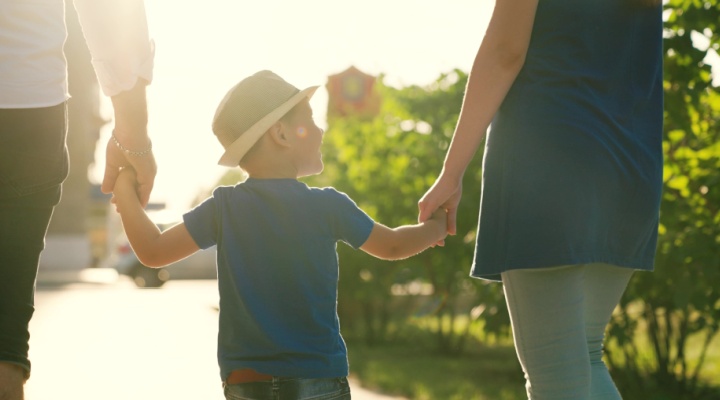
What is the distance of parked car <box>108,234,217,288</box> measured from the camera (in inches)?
1137

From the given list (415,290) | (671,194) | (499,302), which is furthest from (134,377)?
(415,290)

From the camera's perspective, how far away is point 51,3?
9.30ft

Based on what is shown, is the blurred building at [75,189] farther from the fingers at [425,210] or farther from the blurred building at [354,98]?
the fingers at [425,210]

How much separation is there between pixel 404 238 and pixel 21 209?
1009 mm

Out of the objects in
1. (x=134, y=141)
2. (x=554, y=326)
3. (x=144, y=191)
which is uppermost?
(x=134, y=141)

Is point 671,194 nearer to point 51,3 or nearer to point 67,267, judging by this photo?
point 51,3

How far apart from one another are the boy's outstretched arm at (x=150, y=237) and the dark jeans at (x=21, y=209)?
0.95 ft

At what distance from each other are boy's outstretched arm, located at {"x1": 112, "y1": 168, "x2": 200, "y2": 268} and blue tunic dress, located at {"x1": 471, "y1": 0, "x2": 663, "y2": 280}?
77 cm

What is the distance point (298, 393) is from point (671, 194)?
4.00m

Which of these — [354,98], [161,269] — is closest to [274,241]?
[354,98]

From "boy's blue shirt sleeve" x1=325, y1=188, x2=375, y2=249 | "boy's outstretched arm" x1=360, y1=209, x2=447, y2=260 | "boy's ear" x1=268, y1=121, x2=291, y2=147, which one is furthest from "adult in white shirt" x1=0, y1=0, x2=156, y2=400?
"boy's outstretched arm" x1=360, y1=209, x2=447, y2=260

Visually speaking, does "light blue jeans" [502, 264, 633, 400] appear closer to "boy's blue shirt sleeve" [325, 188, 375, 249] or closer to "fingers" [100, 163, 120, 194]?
"boy's blue shirt sleeve" [325, 188, 375, 249]

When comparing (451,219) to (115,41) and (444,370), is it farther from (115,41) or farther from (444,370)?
(444,370)

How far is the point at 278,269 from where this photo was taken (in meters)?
3.02
